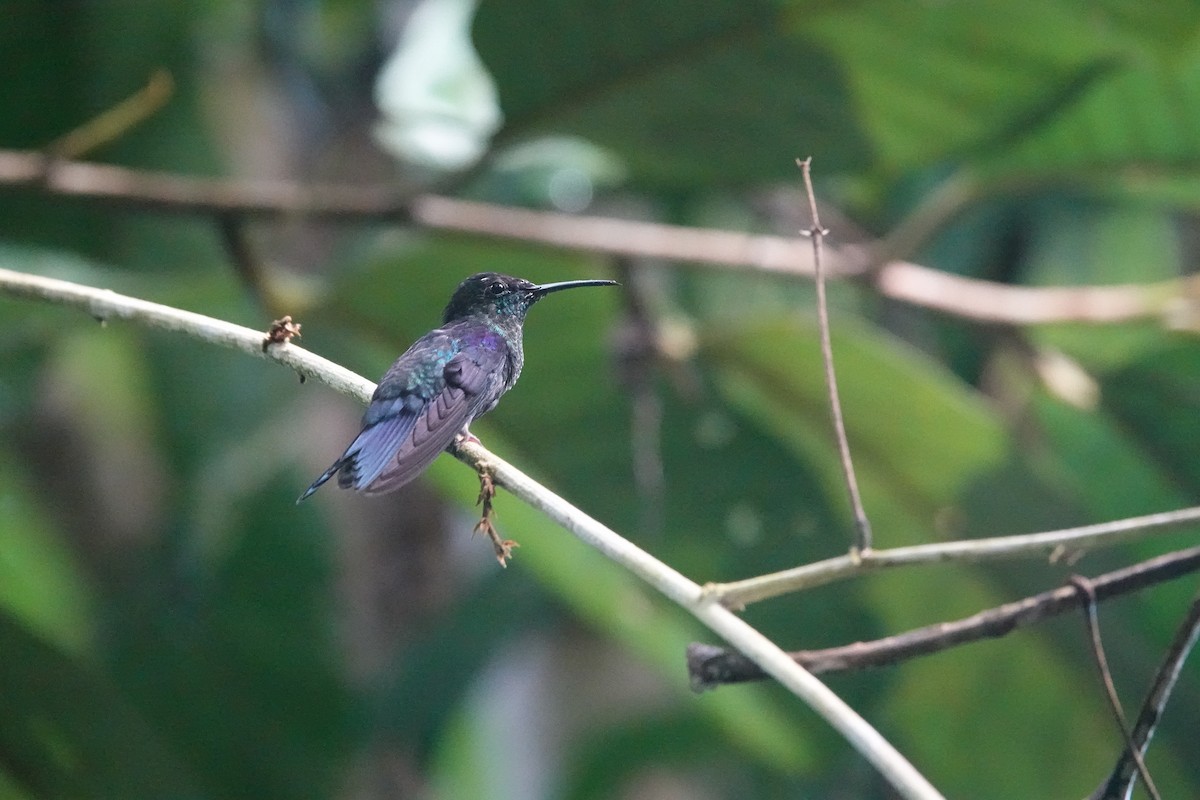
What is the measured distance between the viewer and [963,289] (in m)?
1.88

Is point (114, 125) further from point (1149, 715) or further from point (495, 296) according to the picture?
point (1149, 715)

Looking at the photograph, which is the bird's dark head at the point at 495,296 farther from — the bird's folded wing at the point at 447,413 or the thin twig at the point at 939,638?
the thin twig at the point at 939,638

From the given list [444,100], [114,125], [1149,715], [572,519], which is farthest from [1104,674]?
[444,100]

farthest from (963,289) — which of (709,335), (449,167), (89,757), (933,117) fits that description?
(89,757)

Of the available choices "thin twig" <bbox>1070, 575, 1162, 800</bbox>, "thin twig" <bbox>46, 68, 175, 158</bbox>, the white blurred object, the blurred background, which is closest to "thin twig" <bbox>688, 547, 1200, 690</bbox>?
"thin twig" <bbox>1070, 575, 1162, 800</bbox>

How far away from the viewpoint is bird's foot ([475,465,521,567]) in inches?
23.8

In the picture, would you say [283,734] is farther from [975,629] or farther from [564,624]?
[975,629]

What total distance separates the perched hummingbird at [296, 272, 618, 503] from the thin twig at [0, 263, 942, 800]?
2 centimetres

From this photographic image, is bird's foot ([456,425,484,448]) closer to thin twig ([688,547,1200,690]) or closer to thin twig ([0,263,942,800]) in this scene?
thin twig ([0,263,942,800])

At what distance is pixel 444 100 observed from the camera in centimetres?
190

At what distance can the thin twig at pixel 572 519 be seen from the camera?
55 centimetres

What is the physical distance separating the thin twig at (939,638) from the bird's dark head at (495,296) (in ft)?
0.79

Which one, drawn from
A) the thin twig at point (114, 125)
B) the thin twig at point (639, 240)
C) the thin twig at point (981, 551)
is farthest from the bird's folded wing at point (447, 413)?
the thin twig at point (639, 240)

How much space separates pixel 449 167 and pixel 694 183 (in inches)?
15.3
